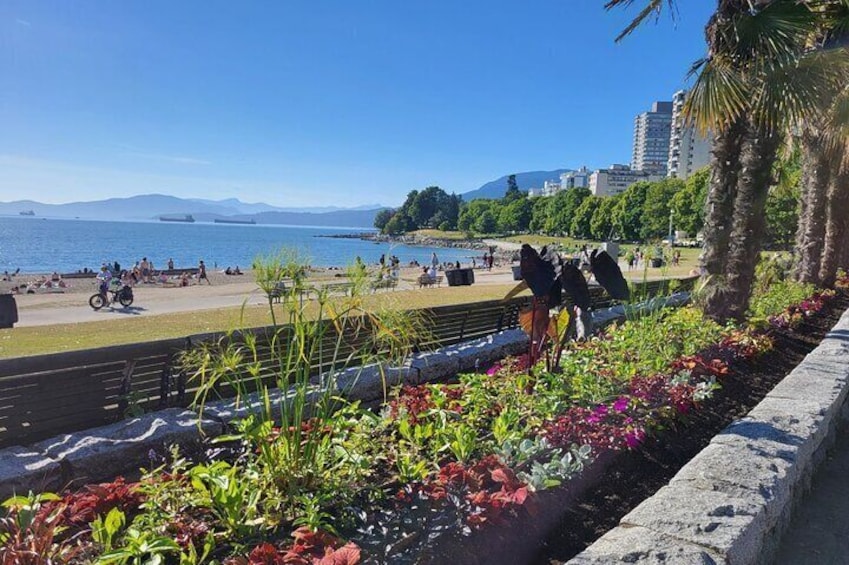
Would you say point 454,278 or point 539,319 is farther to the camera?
point 454,278

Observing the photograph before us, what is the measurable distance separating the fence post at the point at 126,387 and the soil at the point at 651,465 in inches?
122

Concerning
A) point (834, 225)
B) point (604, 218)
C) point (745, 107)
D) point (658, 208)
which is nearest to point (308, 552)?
point (745, 107)

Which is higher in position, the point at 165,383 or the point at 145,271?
the point at 165,383

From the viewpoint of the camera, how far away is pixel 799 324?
8.25 meters

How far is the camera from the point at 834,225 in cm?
1222

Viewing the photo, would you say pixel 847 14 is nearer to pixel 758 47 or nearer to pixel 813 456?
pixel 758 47

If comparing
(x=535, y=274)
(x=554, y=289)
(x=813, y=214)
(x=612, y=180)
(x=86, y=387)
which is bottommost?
(x=86, y=387)

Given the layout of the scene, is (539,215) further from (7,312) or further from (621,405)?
(621,405)

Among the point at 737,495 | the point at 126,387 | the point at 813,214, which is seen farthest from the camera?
the point at 813,214

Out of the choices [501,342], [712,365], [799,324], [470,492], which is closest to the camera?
[470,492]

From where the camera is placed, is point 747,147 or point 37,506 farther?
point 747,147

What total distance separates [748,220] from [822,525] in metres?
5.36

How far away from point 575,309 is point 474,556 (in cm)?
280

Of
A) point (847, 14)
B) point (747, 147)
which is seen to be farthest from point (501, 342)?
point (847, 14)
